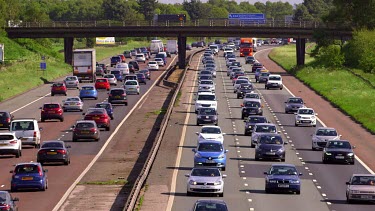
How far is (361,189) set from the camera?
152 feet

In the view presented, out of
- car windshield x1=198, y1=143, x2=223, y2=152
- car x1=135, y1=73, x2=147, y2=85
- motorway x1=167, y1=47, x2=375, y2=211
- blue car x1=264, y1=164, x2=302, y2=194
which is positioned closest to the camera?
motorway x1=167, y1=47, x2=375, y2=211

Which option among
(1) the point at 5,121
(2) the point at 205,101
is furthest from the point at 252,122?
(2) the point at 205,101

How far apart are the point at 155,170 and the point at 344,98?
53.6 m

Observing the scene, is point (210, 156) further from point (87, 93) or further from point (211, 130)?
point (87, 93)

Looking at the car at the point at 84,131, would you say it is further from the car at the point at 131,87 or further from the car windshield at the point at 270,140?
the car at the point at 131,87

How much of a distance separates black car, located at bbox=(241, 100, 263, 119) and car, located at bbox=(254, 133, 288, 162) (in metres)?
25.4

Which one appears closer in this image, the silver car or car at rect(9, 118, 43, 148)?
car at rect(9, 118, 43, 148)

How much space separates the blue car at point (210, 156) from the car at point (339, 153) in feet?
20.9

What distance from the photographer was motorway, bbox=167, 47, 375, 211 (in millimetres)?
46562

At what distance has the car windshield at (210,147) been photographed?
191 feet

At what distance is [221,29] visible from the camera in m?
153

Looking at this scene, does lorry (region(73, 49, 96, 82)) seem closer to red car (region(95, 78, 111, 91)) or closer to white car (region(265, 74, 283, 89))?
red car (region(95, 78, 111, 91))

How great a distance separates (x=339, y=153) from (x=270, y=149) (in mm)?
3736

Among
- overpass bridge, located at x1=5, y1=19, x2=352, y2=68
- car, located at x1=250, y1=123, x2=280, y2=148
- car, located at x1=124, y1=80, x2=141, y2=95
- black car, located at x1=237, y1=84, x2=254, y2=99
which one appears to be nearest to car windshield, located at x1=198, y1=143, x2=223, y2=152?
car, located at x1=250, y1=123, x2=280, y2=148
